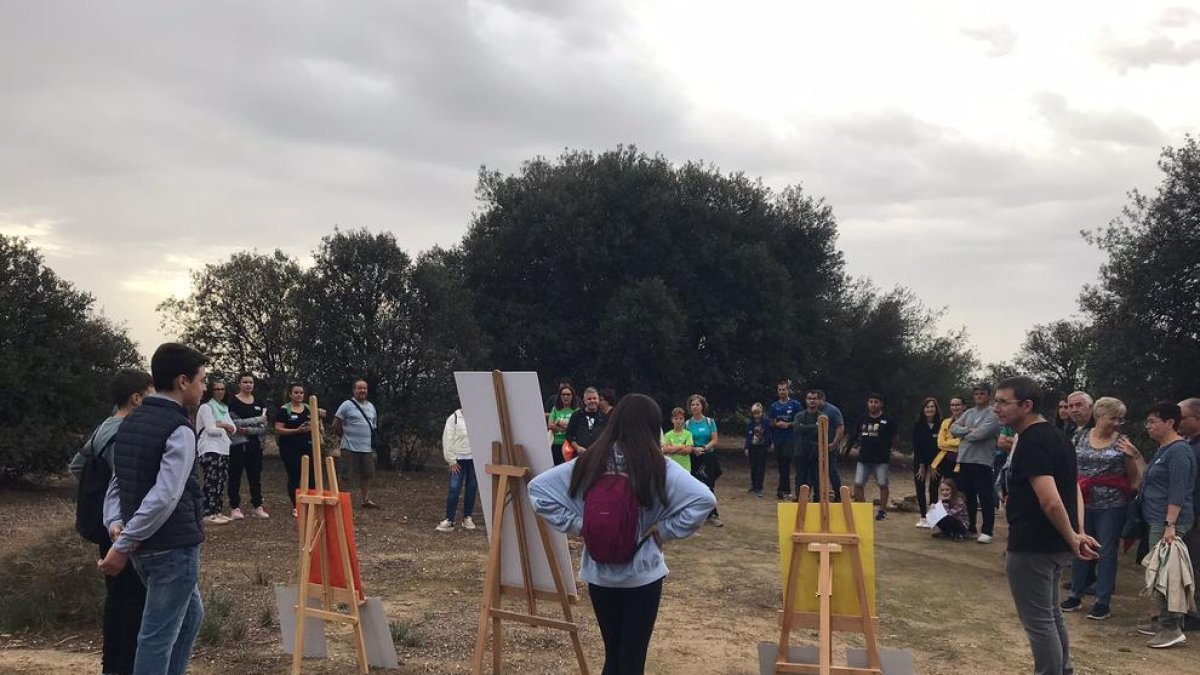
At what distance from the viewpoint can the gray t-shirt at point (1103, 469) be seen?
7.52 meters

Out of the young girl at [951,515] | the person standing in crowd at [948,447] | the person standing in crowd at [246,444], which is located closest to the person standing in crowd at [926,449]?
the person standing in crowd at [948,447]

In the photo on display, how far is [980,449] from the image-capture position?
1092 centimetres

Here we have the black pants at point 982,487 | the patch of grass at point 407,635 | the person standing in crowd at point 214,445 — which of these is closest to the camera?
the patch of grass at point 407,635

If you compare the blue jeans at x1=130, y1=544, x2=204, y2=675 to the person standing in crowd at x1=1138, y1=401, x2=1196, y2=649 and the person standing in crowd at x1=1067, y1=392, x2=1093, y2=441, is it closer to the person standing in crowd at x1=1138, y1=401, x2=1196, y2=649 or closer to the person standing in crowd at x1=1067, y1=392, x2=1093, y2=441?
the person standing in crowd at x1=1138, y1=401, x2=1196, y2=649

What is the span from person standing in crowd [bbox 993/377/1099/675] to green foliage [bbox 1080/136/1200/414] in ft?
44.5

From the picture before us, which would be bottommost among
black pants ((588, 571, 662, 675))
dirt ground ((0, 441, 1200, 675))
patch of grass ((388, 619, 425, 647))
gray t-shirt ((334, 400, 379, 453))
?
dirt ground ((0, 441, 1200, 675))

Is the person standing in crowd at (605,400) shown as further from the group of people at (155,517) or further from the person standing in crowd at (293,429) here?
the group of people at (155,517)

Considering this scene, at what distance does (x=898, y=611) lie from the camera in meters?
7.97

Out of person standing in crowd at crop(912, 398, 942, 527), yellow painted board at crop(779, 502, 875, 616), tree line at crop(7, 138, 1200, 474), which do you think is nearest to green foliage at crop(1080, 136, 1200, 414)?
tree line at crop(7, 138, 1200, 474)

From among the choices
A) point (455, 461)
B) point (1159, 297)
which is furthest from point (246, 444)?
point (1159, 297)

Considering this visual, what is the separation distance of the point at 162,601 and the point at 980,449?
950 centimetres

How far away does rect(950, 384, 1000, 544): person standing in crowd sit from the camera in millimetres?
10742

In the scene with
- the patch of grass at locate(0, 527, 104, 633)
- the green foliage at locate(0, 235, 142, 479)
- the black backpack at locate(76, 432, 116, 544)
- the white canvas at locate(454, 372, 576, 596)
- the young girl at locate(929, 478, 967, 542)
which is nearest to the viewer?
the black backpack at locate(76, 432, 116, 544)

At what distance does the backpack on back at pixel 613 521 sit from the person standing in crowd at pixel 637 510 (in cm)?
2
